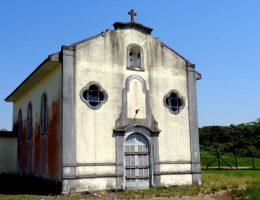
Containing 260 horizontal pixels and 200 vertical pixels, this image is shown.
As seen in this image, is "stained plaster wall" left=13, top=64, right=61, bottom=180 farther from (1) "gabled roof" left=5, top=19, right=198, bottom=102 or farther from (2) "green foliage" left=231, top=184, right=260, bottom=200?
(2) "green foliage" left=231, top=184, right=260, bottom=200

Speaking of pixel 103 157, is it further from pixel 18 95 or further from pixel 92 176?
pixel 18 95

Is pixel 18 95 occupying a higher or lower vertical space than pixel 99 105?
higher

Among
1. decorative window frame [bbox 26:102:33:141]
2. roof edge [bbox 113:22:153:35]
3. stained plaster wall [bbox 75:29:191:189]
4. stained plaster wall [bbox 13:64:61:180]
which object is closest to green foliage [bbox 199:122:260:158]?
stained plaster wall [bbox 75:29:191:189]

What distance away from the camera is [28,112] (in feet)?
72.6

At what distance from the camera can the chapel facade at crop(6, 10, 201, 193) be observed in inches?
636

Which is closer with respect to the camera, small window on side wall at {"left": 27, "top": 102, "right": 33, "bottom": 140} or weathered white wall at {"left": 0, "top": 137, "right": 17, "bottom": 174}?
small window on side wall at {"left": 27, "top": 102, "right": 33, "bottom": 140}

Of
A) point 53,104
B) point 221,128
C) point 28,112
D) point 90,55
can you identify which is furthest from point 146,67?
point 221,128

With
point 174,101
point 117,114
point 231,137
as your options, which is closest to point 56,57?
point 117,114

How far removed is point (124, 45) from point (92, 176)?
6.34 m

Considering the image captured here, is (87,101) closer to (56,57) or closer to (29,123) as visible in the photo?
(56,57)

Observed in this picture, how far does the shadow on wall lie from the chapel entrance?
3.27 m

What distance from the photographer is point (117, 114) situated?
17234mm

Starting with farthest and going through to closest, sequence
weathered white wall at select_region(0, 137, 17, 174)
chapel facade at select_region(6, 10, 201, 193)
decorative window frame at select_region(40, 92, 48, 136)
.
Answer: weathered white wall at select_region(0, 137, 17, 174) < decorative window frame at select_region(40, 92, 48, 136) < chapel facade at select_region(6, 10, 201, 193)

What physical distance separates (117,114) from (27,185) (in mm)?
6874
